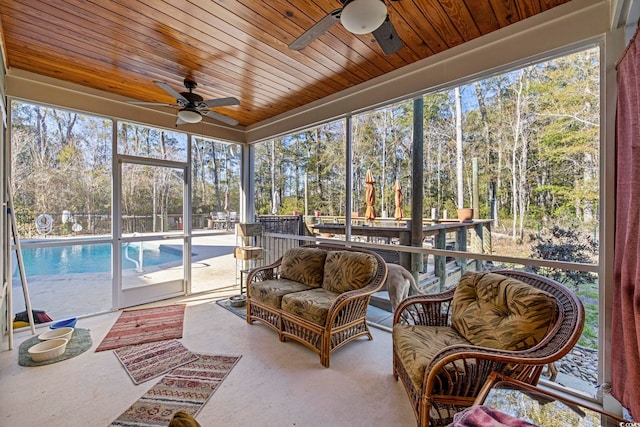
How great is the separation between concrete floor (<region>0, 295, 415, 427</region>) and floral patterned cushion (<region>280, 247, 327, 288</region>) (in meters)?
0.76

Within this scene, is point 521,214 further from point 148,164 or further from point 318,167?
point 148,164

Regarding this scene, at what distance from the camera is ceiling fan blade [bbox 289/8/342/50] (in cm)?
174

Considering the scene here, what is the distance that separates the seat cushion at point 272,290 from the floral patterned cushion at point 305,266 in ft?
0.30

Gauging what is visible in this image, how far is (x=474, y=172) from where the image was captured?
8.86 ft

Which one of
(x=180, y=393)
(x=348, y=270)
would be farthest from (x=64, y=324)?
(x=348, y=270)

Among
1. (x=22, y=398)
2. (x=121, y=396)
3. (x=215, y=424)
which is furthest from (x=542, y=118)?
(x=22, y=398)

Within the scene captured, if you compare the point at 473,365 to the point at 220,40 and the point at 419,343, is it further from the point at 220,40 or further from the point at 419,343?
the point at 220,40

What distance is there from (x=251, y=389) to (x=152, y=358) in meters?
1.12

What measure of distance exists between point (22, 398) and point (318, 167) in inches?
147

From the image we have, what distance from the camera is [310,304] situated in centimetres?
269

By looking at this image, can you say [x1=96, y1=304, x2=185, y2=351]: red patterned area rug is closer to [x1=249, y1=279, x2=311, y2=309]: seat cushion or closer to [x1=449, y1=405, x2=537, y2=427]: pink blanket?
[x1=249, y1=279, x2=311, y2=309]: seat cushion

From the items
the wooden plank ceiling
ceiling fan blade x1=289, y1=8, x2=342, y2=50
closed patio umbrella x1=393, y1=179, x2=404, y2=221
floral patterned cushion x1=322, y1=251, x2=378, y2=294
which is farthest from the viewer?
closed patio umbrella x1=393, y1=179, x2=404, y2=221

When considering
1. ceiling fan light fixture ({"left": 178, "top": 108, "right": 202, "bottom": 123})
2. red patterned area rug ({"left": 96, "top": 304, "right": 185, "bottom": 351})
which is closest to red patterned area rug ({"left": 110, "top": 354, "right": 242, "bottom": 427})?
red patterned area rug ({"left": 96, "top": 304, "right": 185, "bottom": 351})

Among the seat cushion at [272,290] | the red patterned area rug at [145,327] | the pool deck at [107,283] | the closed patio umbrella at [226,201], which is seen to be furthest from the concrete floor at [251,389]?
the closed patio umbrella at [226,201]
